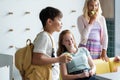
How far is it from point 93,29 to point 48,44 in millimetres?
862

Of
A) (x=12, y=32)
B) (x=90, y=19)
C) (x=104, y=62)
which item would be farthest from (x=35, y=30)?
(x=104, y=62)

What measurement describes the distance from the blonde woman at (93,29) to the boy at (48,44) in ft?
2.35

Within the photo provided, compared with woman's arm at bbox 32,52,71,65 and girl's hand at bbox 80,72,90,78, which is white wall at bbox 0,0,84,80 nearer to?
girl's hand at bbox 80,72,90,78

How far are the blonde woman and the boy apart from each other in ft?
2.35

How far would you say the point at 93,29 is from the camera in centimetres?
237

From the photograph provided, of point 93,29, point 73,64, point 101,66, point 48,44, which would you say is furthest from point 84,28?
point 48,44

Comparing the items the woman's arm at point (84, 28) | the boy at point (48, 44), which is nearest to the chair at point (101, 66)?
the woman's arm at point (84, 28)

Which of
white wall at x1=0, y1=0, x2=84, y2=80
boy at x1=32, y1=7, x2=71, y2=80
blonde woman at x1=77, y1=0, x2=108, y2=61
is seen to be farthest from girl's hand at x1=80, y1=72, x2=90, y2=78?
white wall at x1=0, y1=0, x2=84, y2=80

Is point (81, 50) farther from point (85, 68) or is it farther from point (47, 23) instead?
point (47, 23)

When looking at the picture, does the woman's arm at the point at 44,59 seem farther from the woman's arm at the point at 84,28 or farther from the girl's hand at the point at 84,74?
the woman's arm at the point at 84,28

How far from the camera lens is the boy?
1560 mm

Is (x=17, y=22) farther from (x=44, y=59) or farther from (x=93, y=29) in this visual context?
(x=44, y=59)

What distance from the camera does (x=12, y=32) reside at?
9.36 ft

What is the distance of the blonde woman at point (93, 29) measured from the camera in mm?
2336
